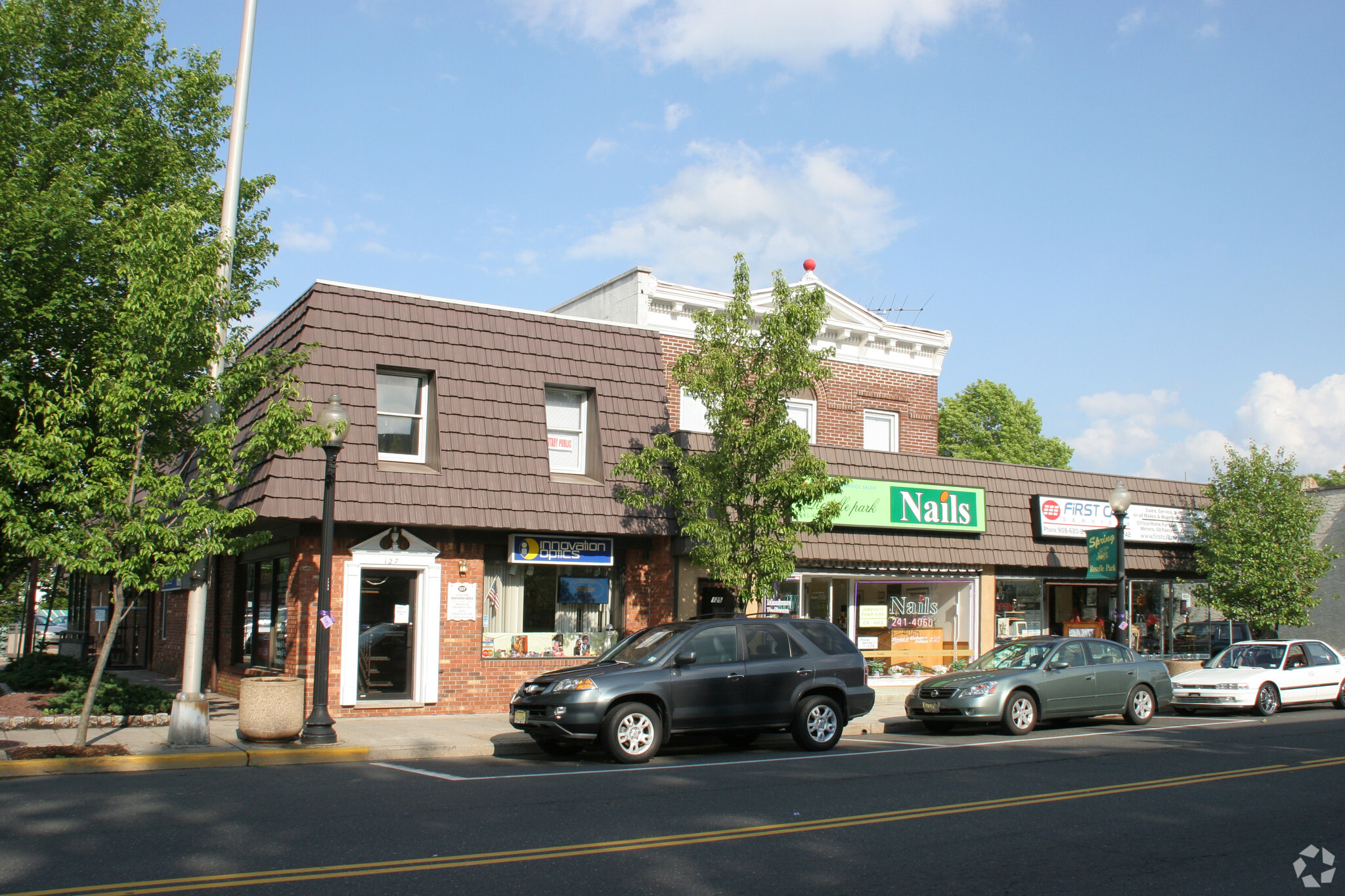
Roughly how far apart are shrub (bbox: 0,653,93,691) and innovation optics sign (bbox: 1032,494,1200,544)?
60.1 ft

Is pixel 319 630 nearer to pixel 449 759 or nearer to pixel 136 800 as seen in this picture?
pixel 449 759

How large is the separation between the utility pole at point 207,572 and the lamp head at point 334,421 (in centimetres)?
134

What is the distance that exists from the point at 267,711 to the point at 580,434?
7.50 m

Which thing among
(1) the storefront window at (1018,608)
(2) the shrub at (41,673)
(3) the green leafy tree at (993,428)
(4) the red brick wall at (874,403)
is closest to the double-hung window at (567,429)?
(4) the red brick wall at (874,403)

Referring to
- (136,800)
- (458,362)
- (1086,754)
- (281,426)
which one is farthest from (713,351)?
(136,800)

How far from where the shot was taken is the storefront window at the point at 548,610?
17.8 metres

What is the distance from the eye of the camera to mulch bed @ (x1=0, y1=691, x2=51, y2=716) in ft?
50.0

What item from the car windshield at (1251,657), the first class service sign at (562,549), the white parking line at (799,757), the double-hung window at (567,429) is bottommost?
the white parking line at (799,757)

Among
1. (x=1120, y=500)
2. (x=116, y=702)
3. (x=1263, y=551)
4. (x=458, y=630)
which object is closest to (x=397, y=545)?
(x=458, y=630)

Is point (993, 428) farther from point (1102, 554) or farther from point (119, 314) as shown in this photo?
point (119, 314)

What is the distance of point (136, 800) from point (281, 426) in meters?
5.00

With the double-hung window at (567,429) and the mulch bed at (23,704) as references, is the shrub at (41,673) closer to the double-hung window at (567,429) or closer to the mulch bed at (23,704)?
the mulch bed at (23,704)

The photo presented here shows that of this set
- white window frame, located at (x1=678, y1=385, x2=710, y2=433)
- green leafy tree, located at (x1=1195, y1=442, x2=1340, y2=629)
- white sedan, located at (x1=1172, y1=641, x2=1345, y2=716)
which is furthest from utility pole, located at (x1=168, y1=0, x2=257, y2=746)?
green leafy tree, located at (x1=1195, y1=442, x2=1340, y2=629)

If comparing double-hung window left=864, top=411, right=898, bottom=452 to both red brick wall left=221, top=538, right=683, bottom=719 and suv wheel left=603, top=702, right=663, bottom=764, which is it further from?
suv wheel left=603, top=702, right=663, bottom=764
